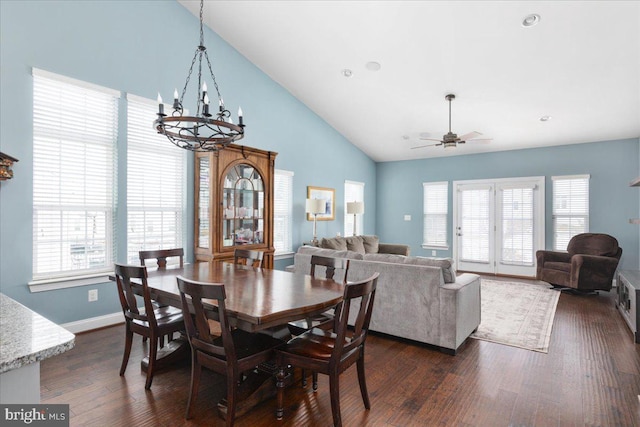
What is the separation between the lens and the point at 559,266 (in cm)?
586

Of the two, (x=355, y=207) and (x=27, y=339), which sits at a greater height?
(x=355, y=207)

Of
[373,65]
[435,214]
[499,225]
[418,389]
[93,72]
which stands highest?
[373,65]

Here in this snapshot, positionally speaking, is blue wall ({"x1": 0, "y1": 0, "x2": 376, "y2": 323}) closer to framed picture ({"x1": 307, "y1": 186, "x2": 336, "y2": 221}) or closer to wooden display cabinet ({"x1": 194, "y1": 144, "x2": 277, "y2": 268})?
wooden display cabinet ({"x1": 194, "y1": 144, "x2": 277, "y2": 268})

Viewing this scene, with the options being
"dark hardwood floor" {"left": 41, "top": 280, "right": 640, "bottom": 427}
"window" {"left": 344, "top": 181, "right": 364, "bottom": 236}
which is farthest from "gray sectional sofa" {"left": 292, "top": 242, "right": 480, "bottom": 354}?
"window" {"left": 344, "top": 181, "right": 364, "bottom": 236}

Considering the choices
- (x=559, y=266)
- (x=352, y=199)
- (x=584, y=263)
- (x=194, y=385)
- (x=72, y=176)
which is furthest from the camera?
(x=352, y=199)

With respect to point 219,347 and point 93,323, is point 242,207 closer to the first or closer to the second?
point 93,323

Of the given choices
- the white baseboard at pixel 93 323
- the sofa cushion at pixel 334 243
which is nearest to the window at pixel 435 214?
the sofa cushion at pixel 334 243

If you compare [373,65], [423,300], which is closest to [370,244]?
[373,65]

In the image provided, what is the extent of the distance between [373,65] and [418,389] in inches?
161

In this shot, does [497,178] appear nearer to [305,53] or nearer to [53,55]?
[305,53]

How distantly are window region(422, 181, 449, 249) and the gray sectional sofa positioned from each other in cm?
437

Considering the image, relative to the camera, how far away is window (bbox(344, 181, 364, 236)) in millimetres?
7762

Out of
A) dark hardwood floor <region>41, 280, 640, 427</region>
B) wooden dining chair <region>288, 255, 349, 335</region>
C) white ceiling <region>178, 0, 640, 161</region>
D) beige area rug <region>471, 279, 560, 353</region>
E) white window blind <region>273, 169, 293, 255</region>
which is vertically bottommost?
dark hardwood floor <region>41, 280, 640, 427</region>

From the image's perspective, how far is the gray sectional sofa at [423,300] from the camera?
3248 millimetres
